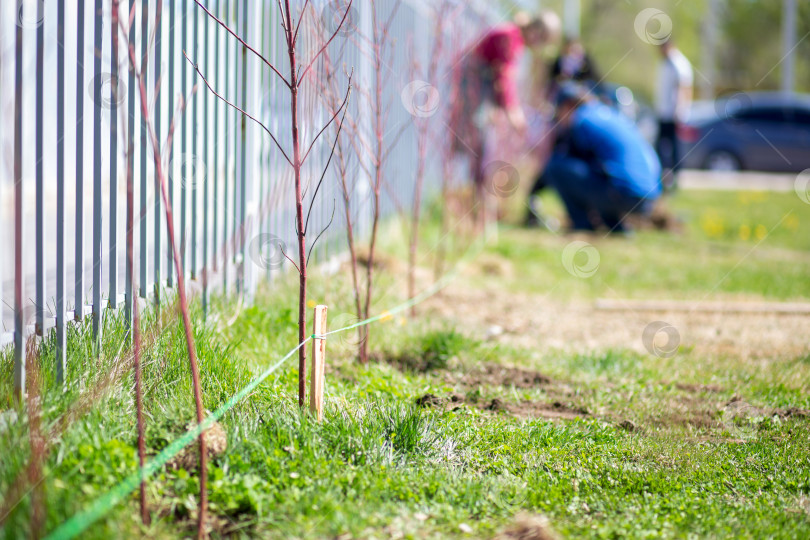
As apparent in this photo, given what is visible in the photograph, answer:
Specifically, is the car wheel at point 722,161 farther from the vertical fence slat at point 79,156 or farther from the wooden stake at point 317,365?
the vertical fence slat at point 79,156

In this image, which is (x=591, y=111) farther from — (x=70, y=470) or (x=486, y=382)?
(x=70, y=470)

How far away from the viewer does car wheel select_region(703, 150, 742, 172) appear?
17312 mm

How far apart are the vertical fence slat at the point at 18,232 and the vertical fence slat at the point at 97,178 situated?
15.1 inches

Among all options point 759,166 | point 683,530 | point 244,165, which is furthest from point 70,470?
point 759,166

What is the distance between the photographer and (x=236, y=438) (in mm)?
2670

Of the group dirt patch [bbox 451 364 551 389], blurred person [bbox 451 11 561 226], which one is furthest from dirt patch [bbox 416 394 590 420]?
blurred person [bbox 451 11 561 226]

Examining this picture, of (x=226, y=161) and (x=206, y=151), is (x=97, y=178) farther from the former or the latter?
(x=226, y=161)

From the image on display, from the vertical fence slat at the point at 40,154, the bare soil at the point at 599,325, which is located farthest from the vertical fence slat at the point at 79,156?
the bare soil at the point at 599,325

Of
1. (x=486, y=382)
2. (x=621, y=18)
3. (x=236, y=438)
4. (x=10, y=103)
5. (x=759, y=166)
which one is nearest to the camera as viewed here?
(x=10, y=103)

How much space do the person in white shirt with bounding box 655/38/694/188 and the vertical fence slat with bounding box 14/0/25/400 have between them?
921 centimetres

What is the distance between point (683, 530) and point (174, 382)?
5.29ft

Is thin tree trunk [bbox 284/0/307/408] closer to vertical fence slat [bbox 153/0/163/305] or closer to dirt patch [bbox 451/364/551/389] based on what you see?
vertical fence slat [bbox 153/0/163/305]

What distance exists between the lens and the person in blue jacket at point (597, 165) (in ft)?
26.1

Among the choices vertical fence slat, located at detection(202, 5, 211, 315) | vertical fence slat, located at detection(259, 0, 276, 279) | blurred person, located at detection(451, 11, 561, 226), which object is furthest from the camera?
blurred person, located at detection(451, 11, 561, 226)
